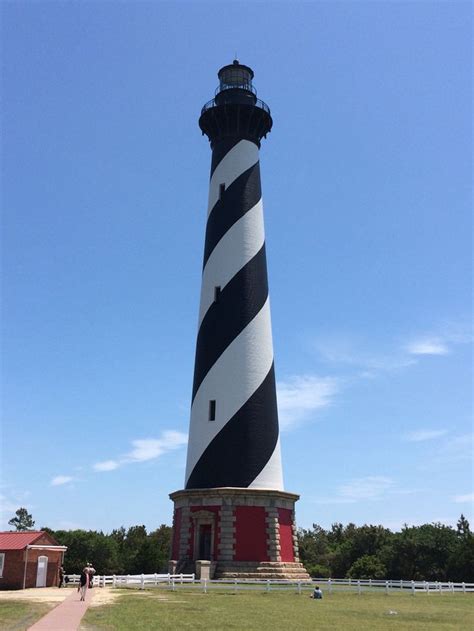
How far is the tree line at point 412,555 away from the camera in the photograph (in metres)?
34.8

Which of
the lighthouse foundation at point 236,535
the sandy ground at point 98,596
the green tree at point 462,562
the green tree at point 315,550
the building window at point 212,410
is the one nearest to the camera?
the sandy ground at point 98,596

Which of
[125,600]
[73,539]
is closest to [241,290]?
[125,600]

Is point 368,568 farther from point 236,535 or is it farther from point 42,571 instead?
point 42,571

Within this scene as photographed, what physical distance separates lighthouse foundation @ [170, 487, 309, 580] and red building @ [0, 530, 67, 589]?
5.02 metres

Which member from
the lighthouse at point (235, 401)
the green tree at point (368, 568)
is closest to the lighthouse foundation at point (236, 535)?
the lighthouse at point (235, 401)

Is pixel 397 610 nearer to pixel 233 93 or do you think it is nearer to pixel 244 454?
pixel 244 454

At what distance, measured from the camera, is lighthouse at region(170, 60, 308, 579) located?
25.3 metres

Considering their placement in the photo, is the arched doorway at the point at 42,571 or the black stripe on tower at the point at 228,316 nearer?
the arched doorway at the point at 42,571

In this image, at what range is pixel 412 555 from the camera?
3753cm

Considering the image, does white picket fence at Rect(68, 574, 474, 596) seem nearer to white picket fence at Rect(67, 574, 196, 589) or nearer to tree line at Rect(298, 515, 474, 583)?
white picket fence at Rect(67, 574, 196, 589)

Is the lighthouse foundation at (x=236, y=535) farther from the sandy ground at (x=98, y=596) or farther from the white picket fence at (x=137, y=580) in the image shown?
the sandy ground at (x=98, y=596)

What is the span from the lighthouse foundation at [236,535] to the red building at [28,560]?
5.02 metres

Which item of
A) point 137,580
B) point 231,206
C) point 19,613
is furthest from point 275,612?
point 231,206

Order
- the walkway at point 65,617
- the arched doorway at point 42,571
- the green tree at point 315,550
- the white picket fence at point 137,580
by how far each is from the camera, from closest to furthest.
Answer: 1. the walkway at point 65,617
2. the white picket fence at point 137,580
3. the arched doorway at point 42,571
4. the green tree at point 315,550
